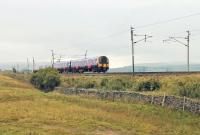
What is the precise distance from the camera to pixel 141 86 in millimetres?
70312

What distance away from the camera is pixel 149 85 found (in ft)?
226

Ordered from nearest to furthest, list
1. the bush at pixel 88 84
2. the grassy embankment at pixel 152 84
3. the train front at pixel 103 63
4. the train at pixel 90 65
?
the grassy embankment at pixel 152 84 → the bush at pixel 88 84 → the train front at pixel 103 63 → the train at pixel 90 65

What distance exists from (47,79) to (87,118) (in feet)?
169

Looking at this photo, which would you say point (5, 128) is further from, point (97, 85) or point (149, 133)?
point (97, 85)

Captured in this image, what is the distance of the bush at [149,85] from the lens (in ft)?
223

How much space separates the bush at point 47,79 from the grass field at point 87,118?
118 feet

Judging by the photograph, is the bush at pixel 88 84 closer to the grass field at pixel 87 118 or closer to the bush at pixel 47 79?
the bush at pixel 47 79

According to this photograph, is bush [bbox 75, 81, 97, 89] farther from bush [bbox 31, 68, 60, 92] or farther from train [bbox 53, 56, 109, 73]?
train [bbox 53, 56, 109, 73]

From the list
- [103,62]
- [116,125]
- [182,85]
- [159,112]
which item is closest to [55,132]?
[116,125]

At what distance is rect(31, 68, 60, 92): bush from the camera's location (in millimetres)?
98944

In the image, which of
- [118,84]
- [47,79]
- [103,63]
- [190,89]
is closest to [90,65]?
[103,63]

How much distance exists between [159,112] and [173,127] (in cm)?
645

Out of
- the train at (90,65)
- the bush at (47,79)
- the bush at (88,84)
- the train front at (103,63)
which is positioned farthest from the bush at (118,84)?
the train at (90,65)

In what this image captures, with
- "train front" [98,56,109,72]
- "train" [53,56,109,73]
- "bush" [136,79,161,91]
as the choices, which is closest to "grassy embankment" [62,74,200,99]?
"bush" [136,79,161,91]
